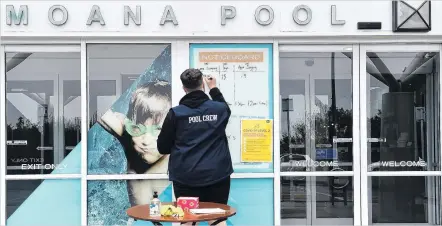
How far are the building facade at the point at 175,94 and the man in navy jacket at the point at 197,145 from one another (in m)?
Result: 1.56

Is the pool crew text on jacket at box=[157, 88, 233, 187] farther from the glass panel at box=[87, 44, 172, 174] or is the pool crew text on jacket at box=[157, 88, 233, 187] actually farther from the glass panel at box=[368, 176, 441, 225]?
the glass panel at box=[368, 176, 441, 225]

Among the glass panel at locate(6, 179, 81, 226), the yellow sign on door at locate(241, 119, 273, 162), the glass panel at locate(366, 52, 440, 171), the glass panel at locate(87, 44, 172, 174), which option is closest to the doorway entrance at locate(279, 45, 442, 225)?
the glass panel at locate(366, 52, 440, 171)

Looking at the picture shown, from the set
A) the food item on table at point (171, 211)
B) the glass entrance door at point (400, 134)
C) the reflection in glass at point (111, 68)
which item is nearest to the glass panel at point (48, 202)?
the reflection in glass at point (111, 68)

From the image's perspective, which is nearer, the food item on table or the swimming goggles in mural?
the food item on table

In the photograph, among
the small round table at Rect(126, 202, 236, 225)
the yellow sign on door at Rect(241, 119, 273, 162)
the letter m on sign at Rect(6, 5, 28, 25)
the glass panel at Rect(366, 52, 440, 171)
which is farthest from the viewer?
the glass panel at Rect(366, 52, 440, 171)

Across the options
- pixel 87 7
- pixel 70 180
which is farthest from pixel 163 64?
pixel 70 180

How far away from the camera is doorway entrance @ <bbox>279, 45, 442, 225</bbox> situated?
6.56 metres

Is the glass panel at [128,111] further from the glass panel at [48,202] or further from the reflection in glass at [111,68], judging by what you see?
the glass panel at [48,202]

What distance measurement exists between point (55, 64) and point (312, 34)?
279 centimetres

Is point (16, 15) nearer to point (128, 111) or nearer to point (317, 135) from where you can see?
point (128, 111)

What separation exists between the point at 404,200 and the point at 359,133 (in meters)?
0.99

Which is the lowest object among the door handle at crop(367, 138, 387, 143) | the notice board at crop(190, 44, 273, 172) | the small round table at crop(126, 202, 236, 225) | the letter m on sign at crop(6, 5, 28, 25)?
the small round table at crop(126, 202, 236, 225)

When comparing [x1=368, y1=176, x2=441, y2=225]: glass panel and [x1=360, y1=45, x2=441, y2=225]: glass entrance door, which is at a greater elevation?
[x1=360, y1=45, x2=441, y2=225]: glass entrance door

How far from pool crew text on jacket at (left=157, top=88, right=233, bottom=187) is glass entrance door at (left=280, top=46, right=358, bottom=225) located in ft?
6.19
